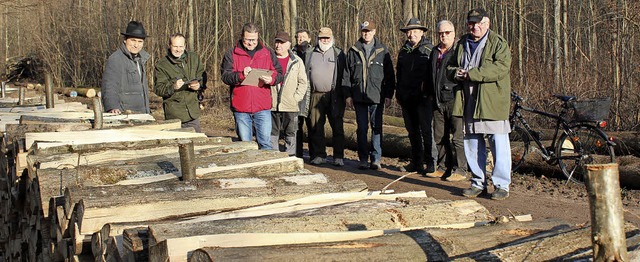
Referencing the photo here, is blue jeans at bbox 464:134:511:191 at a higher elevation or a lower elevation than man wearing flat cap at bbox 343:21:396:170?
lower

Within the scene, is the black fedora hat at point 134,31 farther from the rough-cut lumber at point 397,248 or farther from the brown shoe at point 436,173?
the rough-cut lumber at point 397,248

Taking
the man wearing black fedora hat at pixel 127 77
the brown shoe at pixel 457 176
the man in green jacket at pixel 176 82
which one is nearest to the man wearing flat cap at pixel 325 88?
the brown shoe at pixel 457 176

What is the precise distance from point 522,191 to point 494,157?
1691mm

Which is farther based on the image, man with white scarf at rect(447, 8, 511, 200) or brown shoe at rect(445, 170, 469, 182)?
brown shoe at rect(445, 170, 469, 182)

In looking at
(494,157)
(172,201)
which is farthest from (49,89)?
(172,201)

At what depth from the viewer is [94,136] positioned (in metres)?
6.59

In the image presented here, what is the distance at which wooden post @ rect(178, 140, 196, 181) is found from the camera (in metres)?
5.00

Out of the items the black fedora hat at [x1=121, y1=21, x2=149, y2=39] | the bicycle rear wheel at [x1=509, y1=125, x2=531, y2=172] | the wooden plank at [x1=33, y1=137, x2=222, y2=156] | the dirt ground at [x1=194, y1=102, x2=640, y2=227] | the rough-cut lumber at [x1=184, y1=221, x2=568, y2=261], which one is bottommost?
the dirt ground at [x1=194, y1=102, x2=640, y2=227]

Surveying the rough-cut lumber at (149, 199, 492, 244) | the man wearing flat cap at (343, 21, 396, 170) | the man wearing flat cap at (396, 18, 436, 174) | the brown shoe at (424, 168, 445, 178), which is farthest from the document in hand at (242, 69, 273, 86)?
the rough-cut lumber at (149, 199, 492, 244)

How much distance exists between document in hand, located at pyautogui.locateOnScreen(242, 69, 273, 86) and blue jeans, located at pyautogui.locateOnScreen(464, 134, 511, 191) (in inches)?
95.0

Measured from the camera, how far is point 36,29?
34.7 metres

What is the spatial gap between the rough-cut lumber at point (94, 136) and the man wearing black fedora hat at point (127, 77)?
81.9 inches

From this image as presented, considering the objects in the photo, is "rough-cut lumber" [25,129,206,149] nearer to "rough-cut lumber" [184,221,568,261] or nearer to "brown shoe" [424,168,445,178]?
"rough-cut lumber" [184,221,568,261]

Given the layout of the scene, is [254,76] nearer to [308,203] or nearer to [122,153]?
[122,153]
